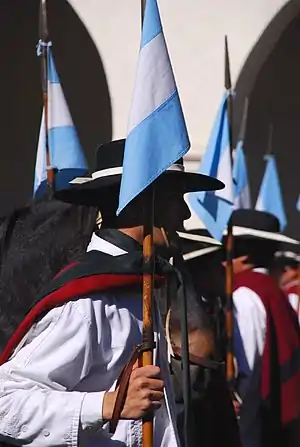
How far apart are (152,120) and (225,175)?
2.61 metres

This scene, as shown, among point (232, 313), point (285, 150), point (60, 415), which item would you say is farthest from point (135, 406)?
point (285, 150)

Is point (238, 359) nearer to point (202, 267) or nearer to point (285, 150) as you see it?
point (202, 267)

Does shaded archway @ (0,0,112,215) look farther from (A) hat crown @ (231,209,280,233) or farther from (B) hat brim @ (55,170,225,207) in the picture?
(B) hat brim @ (55,170,225,207)

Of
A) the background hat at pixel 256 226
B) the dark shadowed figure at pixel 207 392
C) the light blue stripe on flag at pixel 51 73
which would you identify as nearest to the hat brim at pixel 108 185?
the dark shadowed figure at pixel 207 392

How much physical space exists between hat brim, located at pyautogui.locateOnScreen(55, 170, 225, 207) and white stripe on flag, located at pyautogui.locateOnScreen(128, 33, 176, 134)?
20cm

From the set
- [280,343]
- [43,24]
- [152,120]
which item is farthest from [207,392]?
[43,24]

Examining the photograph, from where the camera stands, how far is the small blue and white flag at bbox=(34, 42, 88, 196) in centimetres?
445

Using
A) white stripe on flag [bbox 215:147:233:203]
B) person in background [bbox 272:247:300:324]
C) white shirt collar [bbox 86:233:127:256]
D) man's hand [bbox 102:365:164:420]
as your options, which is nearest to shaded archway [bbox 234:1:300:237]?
person in background [bbox 272:247:300:324]

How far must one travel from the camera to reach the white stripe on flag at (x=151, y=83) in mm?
2652

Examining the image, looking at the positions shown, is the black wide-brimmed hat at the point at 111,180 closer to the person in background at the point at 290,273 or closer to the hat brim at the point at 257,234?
the hat brim at the point at 257,234

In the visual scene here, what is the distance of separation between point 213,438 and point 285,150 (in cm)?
607

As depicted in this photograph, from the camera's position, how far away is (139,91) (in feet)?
8.74

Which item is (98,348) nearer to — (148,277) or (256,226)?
(148,277)

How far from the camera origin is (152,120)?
2641mm
